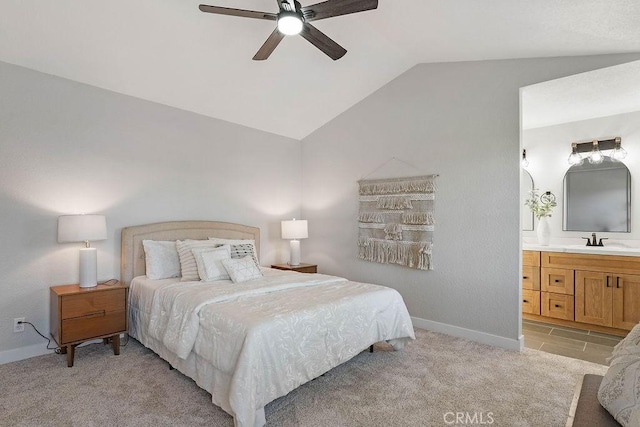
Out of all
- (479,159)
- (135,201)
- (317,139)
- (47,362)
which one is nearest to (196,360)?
(47,362)

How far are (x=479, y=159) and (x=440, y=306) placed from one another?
164 cm

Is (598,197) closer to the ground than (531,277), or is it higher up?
higher up

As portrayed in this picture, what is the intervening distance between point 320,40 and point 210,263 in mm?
2204

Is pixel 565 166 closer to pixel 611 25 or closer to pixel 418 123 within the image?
pixel 418 123

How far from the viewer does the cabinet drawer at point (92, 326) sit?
2.80 m

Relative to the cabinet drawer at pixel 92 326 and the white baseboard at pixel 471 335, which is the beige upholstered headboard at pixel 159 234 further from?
the white baseboard at pixel 471 335

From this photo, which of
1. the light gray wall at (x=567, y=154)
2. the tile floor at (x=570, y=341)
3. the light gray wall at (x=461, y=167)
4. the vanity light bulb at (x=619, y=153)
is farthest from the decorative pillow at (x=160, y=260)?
the vanity light bulb at (x=619, y=153)

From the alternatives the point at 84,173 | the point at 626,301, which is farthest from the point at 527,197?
the point at 84,173

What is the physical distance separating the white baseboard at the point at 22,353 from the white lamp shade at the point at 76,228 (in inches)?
40.1

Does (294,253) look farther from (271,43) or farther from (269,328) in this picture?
(271,43)

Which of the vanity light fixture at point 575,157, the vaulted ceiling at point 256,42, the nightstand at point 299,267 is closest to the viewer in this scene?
the vaulted ceiling at point 256,42

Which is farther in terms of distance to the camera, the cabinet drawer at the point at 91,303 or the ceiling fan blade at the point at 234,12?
the cabinet drawer at the point at 91,303

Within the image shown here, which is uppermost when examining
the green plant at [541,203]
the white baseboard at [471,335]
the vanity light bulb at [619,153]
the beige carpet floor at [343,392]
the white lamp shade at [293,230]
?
the vanity light bulb at [619,153]

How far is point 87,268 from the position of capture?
3.06 m
